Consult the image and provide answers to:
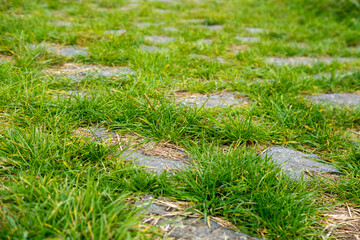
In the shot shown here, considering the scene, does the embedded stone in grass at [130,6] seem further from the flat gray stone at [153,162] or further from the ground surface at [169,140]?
the flat gray stone at [153,162]

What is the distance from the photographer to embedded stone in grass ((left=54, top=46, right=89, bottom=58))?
2.75 meters

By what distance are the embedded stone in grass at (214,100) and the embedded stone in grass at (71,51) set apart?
127 cm

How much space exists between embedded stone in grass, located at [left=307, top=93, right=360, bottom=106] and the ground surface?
0.01 meters

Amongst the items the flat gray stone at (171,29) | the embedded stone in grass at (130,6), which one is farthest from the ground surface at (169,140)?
the embedded stone in grass at (130,6)

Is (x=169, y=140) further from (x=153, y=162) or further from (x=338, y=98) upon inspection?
(x=338, y=98)

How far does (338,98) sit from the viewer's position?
2.57 m

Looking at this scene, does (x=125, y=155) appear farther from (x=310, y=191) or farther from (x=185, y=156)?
(x=310, y=191)

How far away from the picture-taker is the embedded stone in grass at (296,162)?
5.21ft

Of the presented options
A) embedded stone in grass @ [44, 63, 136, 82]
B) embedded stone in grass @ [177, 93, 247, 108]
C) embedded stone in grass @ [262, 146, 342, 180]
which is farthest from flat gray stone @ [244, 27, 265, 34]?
embedded stone in grass @ [262, 146, 342, 180]

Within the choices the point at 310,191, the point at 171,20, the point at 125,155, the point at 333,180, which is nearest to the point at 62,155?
the point at 125,155

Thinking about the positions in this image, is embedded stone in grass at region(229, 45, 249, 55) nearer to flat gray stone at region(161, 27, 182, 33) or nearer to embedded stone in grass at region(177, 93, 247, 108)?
flat gray stone at region(161, 27, 182, 33)

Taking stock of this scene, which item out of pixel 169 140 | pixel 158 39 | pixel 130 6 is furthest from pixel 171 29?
pixel 169 140

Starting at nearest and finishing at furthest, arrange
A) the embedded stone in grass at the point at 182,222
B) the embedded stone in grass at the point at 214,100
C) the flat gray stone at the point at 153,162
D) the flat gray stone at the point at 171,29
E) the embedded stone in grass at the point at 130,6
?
the embedded stone in grass at the point at 182,222
the flat gray stone at the point at 153,162
the embedded stone in grass at the point at 214,100
the flat gray stone at the point at 171,29
the embedded stone in grass at the point at 130,6

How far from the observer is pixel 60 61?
102 inches
